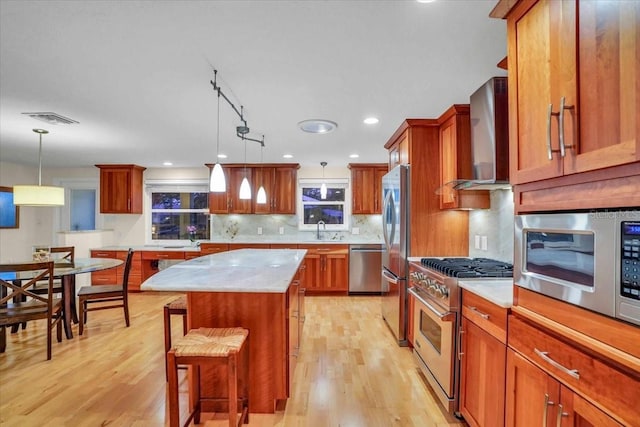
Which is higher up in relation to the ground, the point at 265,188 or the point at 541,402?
the point at 265,188

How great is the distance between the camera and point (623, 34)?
889 millimetres

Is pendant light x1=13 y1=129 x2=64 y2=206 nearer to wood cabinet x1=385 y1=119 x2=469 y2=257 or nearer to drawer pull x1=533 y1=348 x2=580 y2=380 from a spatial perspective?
wood cabinet x1=385 y1=119 x2=469 y2=257

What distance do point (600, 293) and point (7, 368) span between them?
402cm

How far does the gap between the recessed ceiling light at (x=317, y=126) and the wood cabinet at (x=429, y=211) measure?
2.49ft

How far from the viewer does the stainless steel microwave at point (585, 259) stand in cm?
89

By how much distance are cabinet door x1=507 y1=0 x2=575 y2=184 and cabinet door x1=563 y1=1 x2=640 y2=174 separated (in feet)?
0.17

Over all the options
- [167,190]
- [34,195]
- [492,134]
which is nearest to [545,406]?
[492,134]

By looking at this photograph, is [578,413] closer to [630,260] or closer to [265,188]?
[630,260]

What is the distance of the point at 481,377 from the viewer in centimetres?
168

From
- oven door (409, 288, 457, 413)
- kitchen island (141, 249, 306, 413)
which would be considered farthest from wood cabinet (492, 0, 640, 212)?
kitchen island (141, 249, 306, 413)

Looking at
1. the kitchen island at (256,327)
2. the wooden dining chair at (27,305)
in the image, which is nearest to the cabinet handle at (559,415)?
the kitchen island at (256,327)

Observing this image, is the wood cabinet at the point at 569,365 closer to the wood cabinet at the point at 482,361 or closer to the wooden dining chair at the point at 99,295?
the wood cabinet at the point at 482,361

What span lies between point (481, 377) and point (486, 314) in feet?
1.14

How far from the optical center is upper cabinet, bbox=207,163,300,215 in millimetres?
5586
